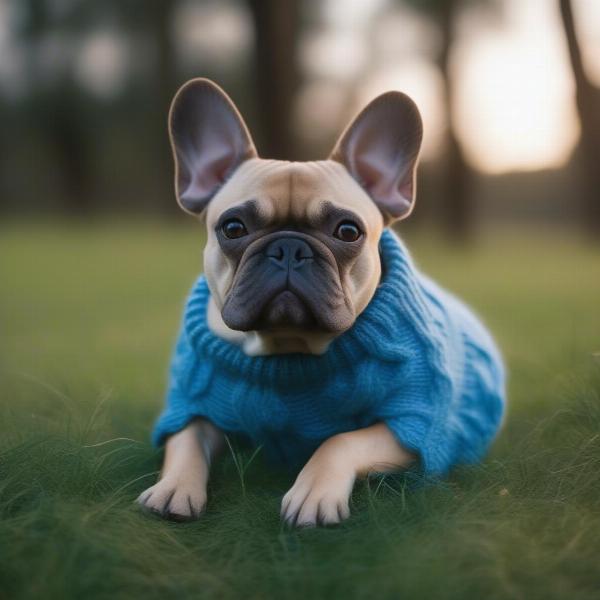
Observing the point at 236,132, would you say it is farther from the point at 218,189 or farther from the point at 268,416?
the point at 268,416

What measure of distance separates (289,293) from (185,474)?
27.8 inches

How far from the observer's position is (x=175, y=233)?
58.3 ft

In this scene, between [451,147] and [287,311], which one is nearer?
[287,311]

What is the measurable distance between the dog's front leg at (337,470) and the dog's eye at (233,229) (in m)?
0.78

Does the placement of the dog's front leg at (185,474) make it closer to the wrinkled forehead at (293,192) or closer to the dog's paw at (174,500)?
the dog's paw at (174,500)

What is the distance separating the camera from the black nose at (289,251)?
2.55 metres

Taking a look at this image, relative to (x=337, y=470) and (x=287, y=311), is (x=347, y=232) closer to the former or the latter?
(x=287, y=311)

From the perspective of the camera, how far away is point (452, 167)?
1719cm

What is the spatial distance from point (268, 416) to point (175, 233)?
15.4 meters

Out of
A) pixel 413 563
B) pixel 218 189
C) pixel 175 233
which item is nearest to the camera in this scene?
pixel 413 563

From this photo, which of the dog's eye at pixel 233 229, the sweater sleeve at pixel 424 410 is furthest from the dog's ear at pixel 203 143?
the sweater sleeve at pixel 424 410

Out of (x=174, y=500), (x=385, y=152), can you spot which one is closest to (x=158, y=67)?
(x=385, y=152)

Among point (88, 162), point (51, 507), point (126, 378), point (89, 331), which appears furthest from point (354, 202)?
point (88, 162)

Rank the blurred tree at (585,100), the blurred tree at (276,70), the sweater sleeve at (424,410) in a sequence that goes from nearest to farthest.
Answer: the sweater sleeve at (424,410) → the blurred tree at (585,100) → the blurred tree at (276,70)
